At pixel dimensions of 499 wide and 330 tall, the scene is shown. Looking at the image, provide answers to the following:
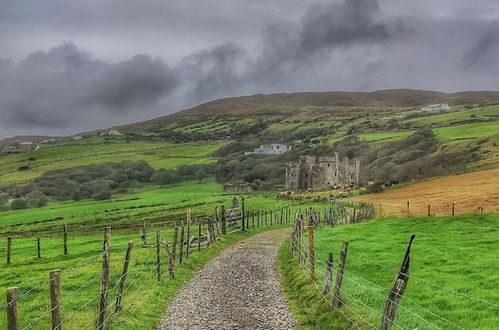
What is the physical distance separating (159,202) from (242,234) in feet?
209

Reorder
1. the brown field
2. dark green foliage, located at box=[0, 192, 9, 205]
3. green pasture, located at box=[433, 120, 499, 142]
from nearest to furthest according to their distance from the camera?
the brown field < green pasture, located at box=[433, 120, 499, 142] < dark green foliage, located at box=[0, 192, 9, 205]

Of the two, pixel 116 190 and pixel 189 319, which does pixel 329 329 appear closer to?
pixel 189 319

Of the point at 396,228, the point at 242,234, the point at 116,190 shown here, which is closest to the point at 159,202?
the point at 116,190

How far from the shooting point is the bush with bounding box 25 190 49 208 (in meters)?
139

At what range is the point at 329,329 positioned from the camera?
15188 mm

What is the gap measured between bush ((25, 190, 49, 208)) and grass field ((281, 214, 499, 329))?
118355mm

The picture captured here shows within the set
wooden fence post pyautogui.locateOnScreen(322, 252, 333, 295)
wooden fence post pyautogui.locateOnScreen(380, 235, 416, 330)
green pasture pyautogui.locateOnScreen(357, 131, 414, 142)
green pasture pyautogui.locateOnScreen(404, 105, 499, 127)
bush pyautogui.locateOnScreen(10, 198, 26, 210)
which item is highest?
green pasture pyautogui.locateOnScreen(404, 105, 499, 127)

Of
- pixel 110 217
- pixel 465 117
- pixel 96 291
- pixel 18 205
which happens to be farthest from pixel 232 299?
pixel 465 117

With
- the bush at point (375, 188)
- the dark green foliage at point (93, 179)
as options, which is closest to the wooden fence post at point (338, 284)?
the bush at point (375, 188)

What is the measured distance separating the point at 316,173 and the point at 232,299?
11589 cm

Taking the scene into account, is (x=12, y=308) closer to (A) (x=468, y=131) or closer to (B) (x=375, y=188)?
(B) (x=375, y=188)

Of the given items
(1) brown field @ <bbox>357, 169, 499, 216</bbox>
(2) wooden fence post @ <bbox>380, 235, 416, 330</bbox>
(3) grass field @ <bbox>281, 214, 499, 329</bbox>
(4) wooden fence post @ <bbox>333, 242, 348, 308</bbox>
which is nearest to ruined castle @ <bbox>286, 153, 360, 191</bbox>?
(1) brown field @ <bbox>357, 169, 499, 216</bbox>

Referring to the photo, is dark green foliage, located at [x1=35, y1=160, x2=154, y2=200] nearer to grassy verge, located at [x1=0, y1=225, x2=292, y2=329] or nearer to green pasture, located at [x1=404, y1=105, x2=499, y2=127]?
green pasture, located at [x1=404, y1=105, x2=499, y2=127]

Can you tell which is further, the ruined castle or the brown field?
the ruined castle
